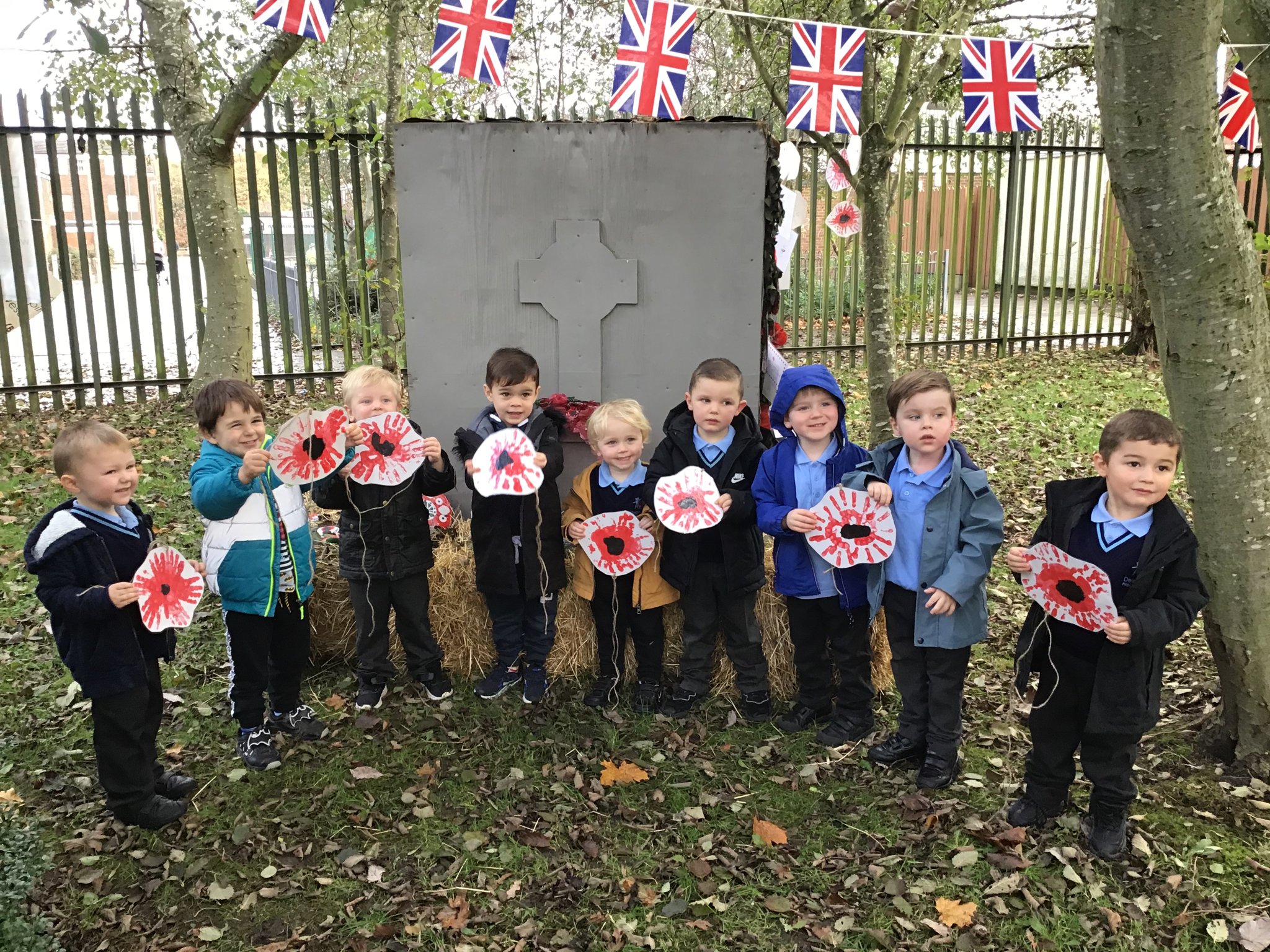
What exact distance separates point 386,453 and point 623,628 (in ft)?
4.12

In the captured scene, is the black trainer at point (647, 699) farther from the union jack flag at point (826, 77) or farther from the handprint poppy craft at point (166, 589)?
the union jack flag at point (826, 77)

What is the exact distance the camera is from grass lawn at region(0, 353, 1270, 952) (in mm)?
2742

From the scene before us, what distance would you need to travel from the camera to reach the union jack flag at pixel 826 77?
5383 millimetres

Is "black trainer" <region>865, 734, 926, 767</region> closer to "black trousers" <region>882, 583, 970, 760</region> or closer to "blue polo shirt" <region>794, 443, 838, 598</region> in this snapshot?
"black trousers" <region>882, 583, 970, 760</region>

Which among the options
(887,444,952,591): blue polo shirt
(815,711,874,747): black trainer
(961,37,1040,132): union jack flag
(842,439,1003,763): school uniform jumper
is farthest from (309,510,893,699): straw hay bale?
(961,37,1040,132): union jack flag

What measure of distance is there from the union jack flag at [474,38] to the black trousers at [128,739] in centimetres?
332

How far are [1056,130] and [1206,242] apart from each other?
996 cm

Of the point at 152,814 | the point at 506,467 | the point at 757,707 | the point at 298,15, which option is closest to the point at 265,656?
the point at 152,814

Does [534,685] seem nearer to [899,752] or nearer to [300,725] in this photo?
[300,725]

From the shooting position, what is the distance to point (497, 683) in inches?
161

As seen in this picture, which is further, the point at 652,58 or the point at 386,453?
the point at 652,58

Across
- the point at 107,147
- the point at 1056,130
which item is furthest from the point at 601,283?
the point at 1056,130

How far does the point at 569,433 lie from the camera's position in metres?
4.48

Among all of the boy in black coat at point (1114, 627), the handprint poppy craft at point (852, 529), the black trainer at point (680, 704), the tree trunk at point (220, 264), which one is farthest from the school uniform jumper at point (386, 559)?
the tree trunk at point (220, 264)
